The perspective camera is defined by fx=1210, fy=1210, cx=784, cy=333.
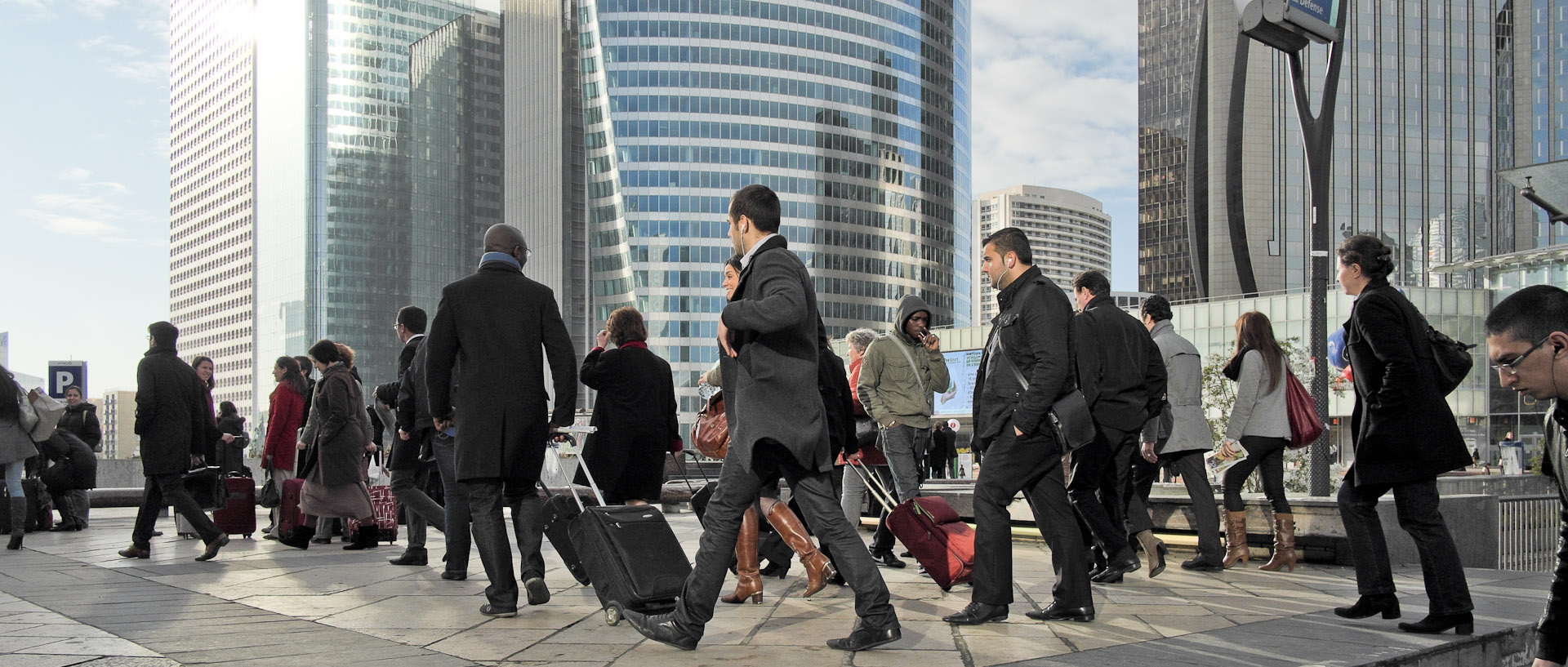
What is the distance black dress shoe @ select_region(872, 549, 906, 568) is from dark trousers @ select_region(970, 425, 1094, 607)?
95.9 inches

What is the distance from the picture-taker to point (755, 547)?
A: 595 cm

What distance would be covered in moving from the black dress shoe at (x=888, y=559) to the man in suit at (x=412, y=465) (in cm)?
276

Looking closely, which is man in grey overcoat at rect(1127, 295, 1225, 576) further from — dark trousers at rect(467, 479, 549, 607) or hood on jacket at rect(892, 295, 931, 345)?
dark trousers at rect(467, 479, 549, 607)

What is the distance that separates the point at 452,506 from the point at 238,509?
4.96 m

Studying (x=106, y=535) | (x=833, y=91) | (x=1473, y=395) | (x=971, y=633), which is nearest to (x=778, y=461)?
(x=971, y=633)

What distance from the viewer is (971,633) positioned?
4859mm

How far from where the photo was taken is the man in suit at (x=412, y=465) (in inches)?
292

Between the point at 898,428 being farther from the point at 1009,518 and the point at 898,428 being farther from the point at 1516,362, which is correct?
the point at 1516,362

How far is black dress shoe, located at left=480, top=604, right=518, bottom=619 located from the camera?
537 cm

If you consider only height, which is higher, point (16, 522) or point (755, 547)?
point (755, 547)

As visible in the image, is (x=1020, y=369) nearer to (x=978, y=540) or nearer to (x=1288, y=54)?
(x=978, y=540)

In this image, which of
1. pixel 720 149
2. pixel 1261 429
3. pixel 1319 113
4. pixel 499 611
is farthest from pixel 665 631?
pixel 720 149

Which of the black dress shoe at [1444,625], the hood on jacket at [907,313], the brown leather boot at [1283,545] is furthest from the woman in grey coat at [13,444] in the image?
the black dress shoe at [1444,625]

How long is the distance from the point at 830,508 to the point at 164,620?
2.99 m
